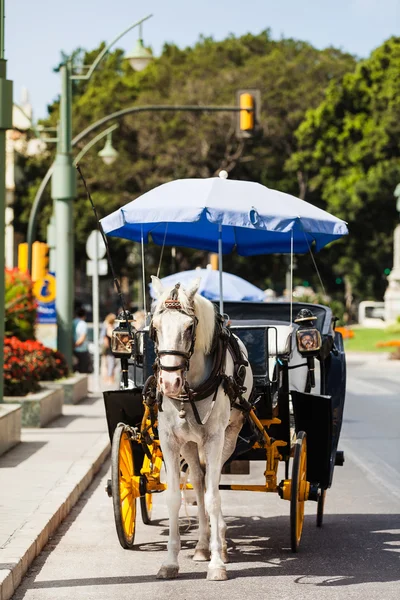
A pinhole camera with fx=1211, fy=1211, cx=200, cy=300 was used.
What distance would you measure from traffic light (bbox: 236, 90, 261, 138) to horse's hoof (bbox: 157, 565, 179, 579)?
58.8ft

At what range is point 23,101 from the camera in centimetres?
10188

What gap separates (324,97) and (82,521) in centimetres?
→ 5776

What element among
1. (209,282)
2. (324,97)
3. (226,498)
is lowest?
(226,498)

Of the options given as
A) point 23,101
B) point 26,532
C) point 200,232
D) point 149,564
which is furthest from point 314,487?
point 23,101

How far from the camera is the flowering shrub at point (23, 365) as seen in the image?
16.5 meters

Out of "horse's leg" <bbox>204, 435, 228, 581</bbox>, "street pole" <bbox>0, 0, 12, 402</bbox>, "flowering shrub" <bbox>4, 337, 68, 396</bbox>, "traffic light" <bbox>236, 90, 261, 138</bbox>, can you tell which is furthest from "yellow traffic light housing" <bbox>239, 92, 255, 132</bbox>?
"horse's leg" <bbox>204, 435, 228, 581</bbox>

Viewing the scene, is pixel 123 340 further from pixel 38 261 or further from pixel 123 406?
pixel 38 261

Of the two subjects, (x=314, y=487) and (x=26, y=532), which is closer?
(x=26, y=532)

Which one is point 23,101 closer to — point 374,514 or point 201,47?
point 201,47

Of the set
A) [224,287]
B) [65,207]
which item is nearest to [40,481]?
[65,207]

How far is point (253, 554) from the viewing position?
8.55 m

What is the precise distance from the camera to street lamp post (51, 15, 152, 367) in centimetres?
2236

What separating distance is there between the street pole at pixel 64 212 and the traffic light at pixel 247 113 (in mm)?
3862

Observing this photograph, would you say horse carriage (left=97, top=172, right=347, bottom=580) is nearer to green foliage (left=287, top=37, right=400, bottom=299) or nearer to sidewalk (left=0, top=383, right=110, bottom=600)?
sidewalk (left=0, top=383, right=110, bottom=600)
